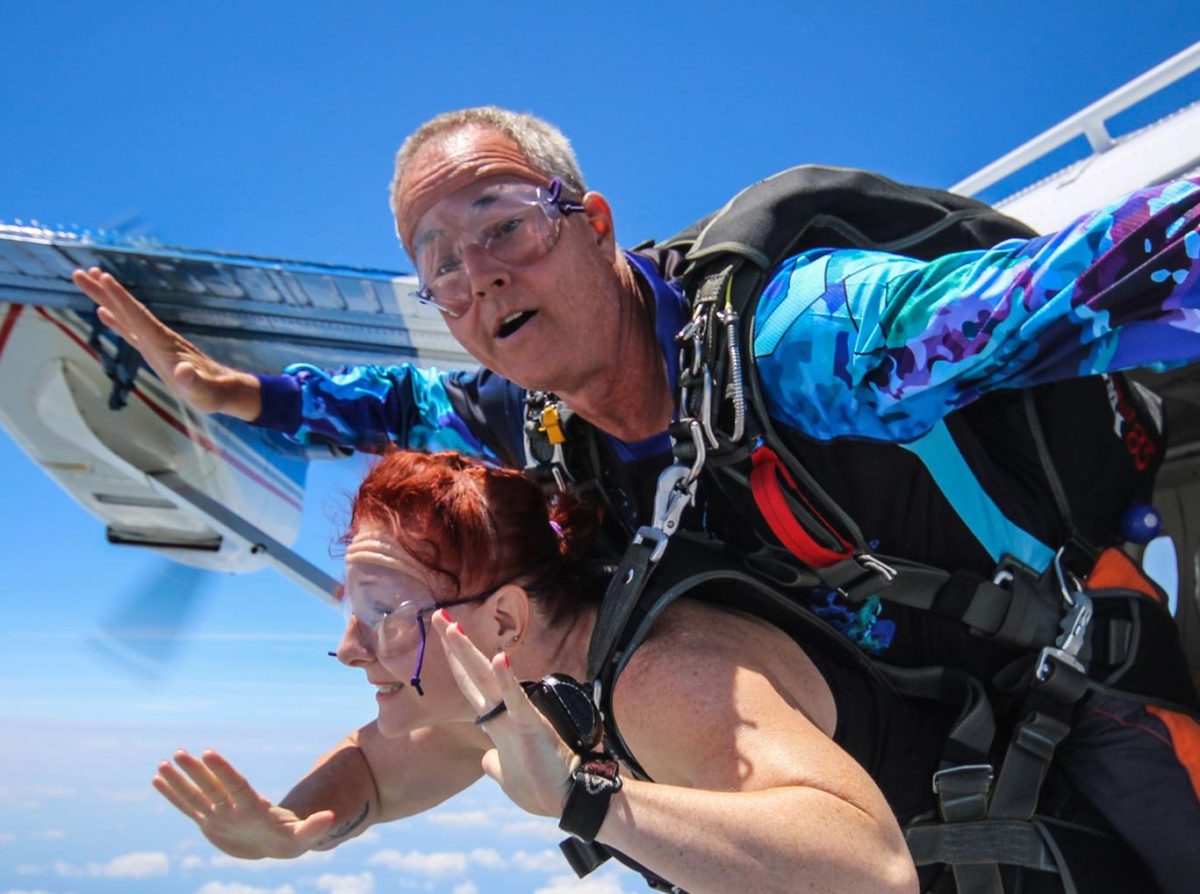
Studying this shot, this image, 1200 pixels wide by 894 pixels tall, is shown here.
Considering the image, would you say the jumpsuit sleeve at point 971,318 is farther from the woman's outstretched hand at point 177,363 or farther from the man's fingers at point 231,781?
the woman's outstretched hand at point 177,363

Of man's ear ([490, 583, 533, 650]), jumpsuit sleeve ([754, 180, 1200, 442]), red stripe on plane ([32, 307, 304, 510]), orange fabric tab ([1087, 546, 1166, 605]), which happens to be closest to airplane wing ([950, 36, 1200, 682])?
orange fabric tab ([1087, 546, 1166, 605])

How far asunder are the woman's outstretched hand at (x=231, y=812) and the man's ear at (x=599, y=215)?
1425 mm

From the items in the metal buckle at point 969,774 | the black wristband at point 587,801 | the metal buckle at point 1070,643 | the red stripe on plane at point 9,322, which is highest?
the red stripe on plane at point 9,322

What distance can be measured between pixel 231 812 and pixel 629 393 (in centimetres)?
131

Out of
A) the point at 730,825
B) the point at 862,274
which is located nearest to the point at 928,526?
the point at 862,274

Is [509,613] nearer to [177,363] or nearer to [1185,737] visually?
[1185,737]

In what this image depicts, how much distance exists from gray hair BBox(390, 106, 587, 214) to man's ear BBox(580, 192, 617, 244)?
0.14 feet

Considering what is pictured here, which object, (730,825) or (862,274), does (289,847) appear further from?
(862,274)

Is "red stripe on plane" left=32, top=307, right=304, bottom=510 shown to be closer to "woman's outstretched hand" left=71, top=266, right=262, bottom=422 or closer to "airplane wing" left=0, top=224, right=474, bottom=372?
"airplane wing" left=0, top=224, right=474, bottom=372

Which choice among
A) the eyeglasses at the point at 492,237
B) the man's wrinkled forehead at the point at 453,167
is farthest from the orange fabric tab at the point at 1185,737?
the man's wrinkled forehead at the point at 453,167

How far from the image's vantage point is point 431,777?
271cm

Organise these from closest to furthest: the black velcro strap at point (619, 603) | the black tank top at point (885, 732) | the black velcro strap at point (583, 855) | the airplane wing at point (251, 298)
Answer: the black velcro strap at point (583, 855), the black velcro strap at point (619, 603), the black tank top at point (885, 732), the airplane wing at point (251, 298)

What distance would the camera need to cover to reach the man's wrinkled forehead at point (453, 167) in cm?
218

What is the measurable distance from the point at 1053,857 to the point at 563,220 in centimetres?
170
